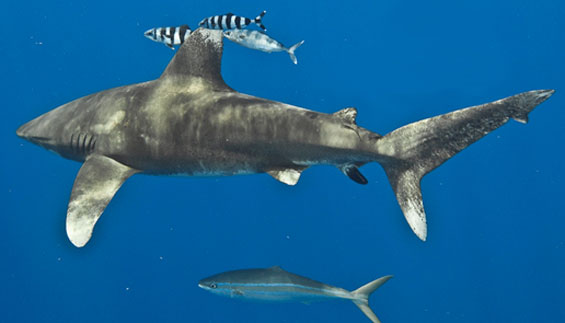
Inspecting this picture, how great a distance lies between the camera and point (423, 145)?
4047 millimetres

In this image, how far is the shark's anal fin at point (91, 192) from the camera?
15.0 feet

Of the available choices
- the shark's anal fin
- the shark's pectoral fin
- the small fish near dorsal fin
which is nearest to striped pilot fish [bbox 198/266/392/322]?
the shark's anal fin

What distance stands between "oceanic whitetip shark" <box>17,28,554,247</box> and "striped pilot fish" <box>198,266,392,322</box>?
1.76 meters

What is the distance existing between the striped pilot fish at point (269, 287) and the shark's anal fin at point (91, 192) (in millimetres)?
1940

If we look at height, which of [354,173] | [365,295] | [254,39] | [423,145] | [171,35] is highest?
[254,39]

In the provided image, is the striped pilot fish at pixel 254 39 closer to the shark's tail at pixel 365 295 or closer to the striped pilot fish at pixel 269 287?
the striped pilot fish at pixel 269 287

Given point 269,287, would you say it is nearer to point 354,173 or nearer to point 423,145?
point 354,173

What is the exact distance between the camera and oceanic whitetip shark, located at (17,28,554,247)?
402cm

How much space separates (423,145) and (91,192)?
10.9ft

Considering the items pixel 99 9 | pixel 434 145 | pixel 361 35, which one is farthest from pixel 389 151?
pixel 99 9

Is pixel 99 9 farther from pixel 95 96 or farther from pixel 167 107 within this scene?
pixel 167 107

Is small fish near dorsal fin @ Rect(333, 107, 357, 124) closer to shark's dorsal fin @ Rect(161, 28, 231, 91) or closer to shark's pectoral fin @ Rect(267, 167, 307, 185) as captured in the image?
shark's pectoral fin @ Rect(267, 167, 307, 185)

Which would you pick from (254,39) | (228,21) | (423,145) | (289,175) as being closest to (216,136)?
(289,175)

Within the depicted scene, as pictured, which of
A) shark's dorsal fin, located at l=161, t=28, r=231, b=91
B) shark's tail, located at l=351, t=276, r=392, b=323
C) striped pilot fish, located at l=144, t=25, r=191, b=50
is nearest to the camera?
shark's dorsal fin, located at l=161, t=28, r=231, b=91
